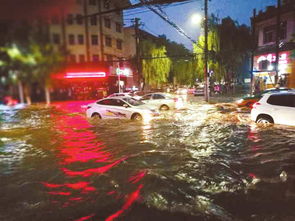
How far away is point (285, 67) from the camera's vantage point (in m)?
25.2

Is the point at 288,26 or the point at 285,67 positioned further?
the point at 288,26

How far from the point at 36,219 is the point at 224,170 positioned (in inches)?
A: 175

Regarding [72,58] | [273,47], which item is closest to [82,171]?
[72,58]

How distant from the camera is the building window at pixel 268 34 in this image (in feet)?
96.4

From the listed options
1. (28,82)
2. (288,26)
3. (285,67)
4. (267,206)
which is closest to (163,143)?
(267,206)

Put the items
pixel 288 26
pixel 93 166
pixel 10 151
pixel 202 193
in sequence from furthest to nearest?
pixel 288 26 → pixel 10 151 → pixel 93 166 → pixel 202 193

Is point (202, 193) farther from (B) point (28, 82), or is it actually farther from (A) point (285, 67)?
(A) point (285, 67)

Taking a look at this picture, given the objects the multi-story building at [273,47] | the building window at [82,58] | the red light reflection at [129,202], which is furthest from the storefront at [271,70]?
the building window at [82,58]

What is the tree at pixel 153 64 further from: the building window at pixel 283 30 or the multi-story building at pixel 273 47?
the building window at pixel 283 30

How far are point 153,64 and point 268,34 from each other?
58.2ft

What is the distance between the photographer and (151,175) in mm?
6410

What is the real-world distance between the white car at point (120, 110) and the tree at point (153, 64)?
27149 mm

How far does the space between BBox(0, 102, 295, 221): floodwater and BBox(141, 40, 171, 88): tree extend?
3139 centimetres

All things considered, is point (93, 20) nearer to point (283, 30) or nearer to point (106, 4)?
point (106, 4)
